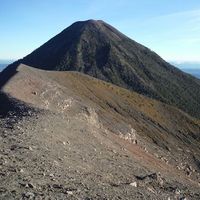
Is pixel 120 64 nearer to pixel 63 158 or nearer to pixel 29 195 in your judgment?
pixel 63 158

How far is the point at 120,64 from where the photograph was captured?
553 ft

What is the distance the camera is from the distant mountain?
155 metres

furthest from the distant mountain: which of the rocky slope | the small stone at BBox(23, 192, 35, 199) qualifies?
the small stone at BBox(23, 192, 35, 199)

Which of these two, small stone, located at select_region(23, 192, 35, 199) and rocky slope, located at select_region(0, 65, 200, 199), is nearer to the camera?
small stone, located at select_region(23, 192, 35, 199)

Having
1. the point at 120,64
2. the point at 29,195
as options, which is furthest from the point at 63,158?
the point at 120,64

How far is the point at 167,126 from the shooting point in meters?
89.6

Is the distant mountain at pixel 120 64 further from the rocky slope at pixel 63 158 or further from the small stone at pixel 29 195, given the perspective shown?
the small stone at pixel 29 195

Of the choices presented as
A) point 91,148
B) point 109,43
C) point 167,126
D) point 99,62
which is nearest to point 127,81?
point 99,62

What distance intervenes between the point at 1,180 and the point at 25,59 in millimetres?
172987

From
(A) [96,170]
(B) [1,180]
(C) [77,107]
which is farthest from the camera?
(C) [77,107]

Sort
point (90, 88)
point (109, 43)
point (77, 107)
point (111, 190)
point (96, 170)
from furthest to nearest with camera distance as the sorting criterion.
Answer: point (109, 43) → point (90, 88) → point (77, 107) → point (96, 170) → point (111, 190)

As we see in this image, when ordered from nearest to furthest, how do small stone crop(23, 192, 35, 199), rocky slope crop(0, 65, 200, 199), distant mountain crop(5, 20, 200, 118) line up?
small stone crop(23, 192, 35, 199)
rocky slope crop(0, 65, 200, 199)
distant mountain crop(5, 20, 200, 118)

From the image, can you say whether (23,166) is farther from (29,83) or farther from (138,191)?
(29,83)

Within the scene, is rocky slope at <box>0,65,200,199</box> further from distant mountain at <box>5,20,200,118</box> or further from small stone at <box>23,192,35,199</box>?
distant mountain at <box>5,20,200,118</box>
